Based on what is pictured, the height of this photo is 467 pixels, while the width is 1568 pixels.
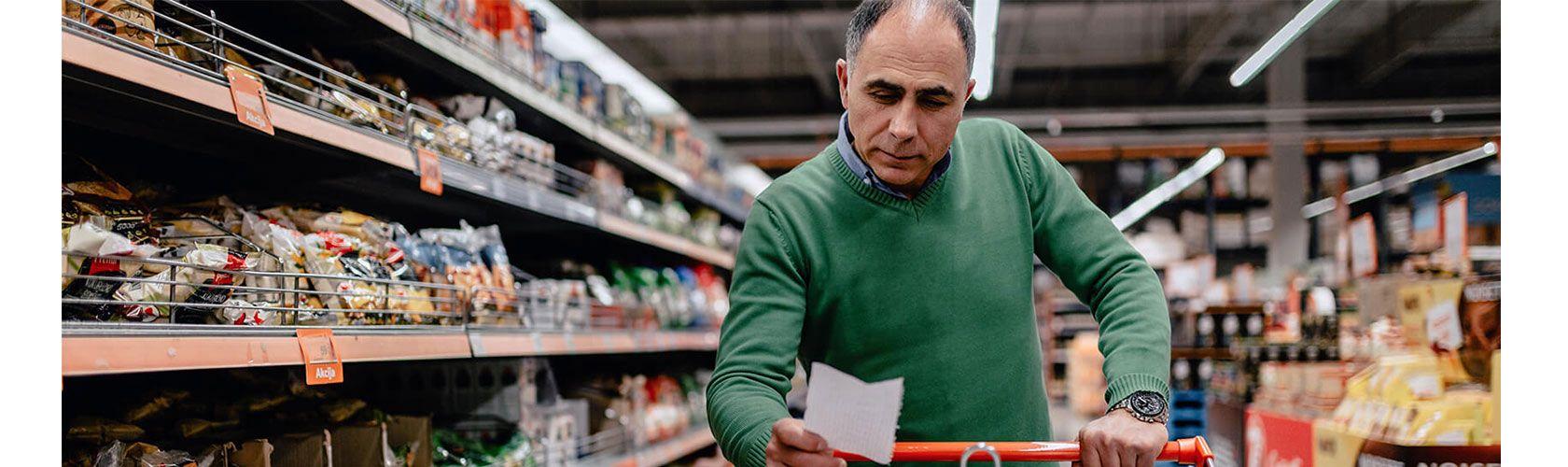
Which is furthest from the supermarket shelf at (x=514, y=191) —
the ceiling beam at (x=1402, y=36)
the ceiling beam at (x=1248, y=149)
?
the ceiling beam at (x=1248, y=149)

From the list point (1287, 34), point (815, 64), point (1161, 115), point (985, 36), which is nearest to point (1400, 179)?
point (1161, 115)

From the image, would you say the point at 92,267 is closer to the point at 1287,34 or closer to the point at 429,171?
the point at 429,171

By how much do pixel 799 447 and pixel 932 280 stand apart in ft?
1.42

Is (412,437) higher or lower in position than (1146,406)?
lower

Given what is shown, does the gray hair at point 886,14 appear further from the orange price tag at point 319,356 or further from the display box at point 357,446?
the display box at point 357,446

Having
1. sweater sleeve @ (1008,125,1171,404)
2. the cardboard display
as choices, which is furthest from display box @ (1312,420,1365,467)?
sweater sleeve @ (1008,125,1171,404)

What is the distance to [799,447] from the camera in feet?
4.06

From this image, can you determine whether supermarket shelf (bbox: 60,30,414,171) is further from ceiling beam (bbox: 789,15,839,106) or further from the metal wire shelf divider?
ceiling beam (bbox: 789,15,839,106)

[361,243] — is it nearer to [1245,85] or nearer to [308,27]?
Result: [308,27]

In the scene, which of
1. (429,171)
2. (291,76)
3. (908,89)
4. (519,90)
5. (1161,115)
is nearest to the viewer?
(908,89)

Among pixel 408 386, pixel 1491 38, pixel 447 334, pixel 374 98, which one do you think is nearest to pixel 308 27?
pixel 374 98

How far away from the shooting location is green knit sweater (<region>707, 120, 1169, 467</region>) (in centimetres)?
155

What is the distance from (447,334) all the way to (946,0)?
4.35 feet

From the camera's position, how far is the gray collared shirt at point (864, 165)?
1.60 metres
